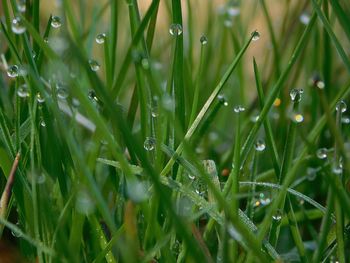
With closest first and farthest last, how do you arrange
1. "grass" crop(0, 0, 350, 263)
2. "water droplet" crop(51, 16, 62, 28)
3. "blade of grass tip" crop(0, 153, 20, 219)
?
"grass" crop(0, 0, 350, 263)
"blade of grass tip" crop(0, 153, 20, 219)
"water droplet" crop(51, 16, 62, 28)

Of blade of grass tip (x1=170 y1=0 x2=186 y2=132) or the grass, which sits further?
blade of grass tip (x1=170 y1=0 x2=186 y2=132)

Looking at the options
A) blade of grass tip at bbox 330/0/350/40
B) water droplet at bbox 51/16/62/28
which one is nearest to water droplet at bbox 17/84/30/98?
water droplet at bbox 51/16/62/28

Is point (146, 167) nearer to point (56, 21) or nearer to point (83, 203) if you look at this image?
point (83, 203)

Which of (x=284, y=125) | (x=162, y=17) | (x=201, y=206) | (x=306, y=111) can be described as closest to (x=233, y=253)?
(x=201, y=206)

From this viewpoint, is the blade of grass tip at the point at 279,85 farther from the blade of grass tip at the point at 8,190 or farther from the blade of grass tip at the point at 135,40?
the blade of grass tip at the point at 8,190

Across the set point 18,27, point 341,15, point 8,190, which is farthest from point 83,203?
point 341,15

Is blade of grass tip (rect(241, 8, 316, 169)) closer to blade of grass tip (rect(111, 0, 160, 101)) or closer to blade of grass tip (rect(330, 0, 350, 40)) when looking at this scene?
blade of grass tip (rect(330, 0, 350, 40))
